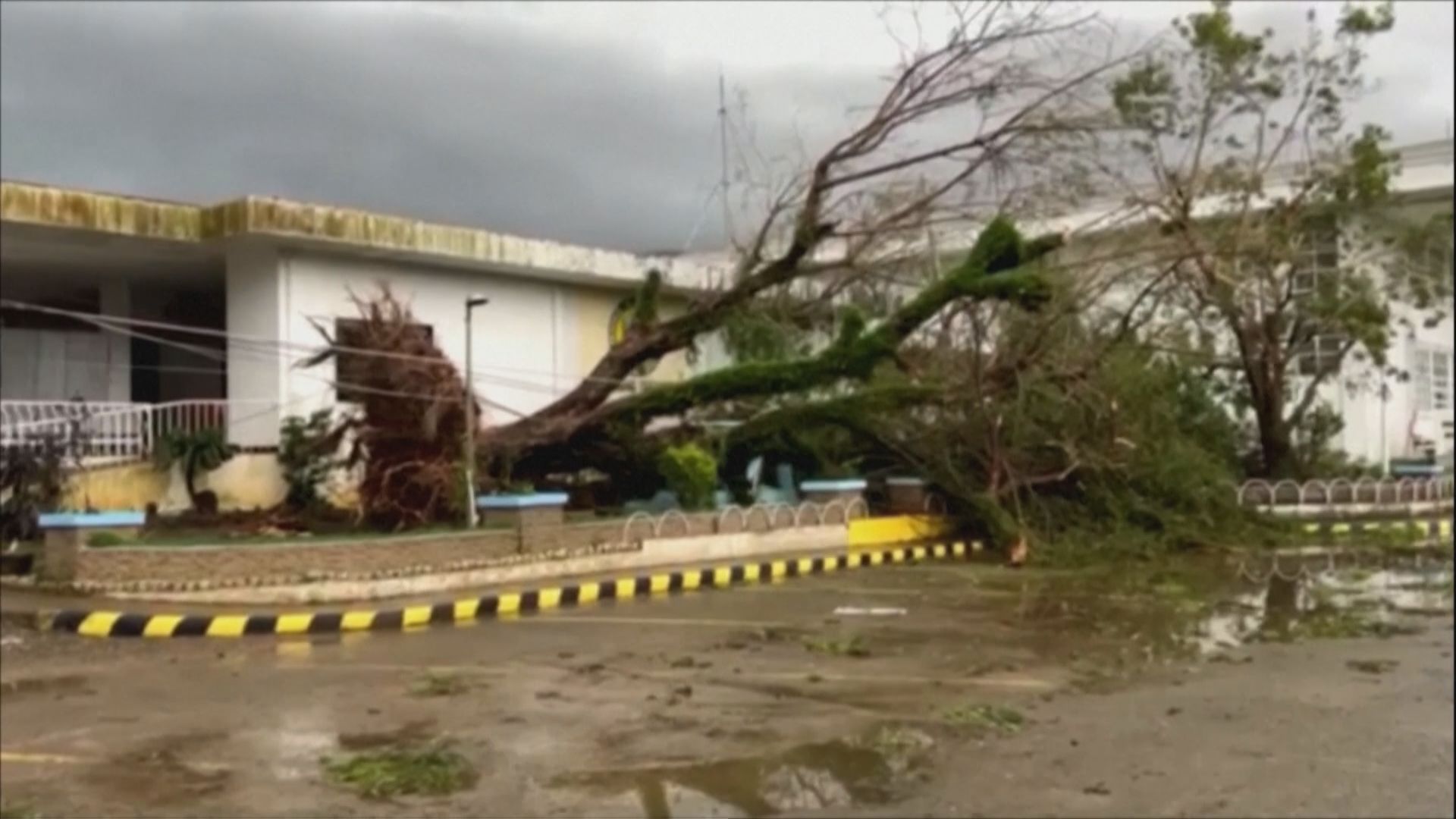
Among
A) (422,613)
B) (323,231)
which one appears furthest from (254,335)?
(422,613)

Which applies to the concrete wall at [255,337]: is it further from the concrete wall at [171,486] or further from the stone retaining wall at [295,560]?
the stone retaining wall at [295,560]

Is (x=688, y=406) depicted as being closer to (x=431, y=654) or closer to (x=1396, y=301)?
(x=431, y=654)

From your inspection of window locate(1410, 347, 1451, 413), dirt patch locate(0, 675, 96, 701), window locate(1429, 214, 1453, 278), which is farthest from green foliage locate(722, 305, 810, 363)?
window locate(1410, 347, 1451, 413)

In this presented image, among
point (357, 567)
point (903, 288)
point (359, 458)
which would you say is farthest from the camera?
point (903, 288)

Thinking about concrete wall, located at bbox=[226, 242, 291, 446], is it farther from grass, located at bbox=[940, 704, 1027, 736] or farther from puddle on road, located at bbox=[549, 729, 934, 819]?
puddle on road, located at bbox=[549, 729, 934, 819]

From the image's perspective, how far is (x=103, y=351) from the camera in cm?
954

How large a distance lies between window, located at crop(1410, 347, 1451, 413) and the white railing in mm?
24042

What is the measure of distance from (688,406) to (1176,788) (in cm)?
1137

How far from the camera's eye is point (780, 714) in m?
7.24

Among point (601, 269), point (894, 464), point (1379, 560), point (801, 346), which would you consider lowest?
point (1379, 560)

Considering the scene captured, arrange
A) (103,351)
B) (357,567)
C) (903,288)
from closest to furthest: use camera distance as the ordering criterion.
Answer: (103,351), (357,567), (903,288)

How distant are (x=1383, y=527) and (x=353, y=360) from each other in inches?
585

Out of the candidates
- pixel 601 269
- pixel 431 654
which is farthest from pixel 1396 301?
pixel 431 654

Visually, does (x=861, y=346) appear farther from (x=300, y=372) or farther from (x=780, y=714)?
(x=780, y=714)
